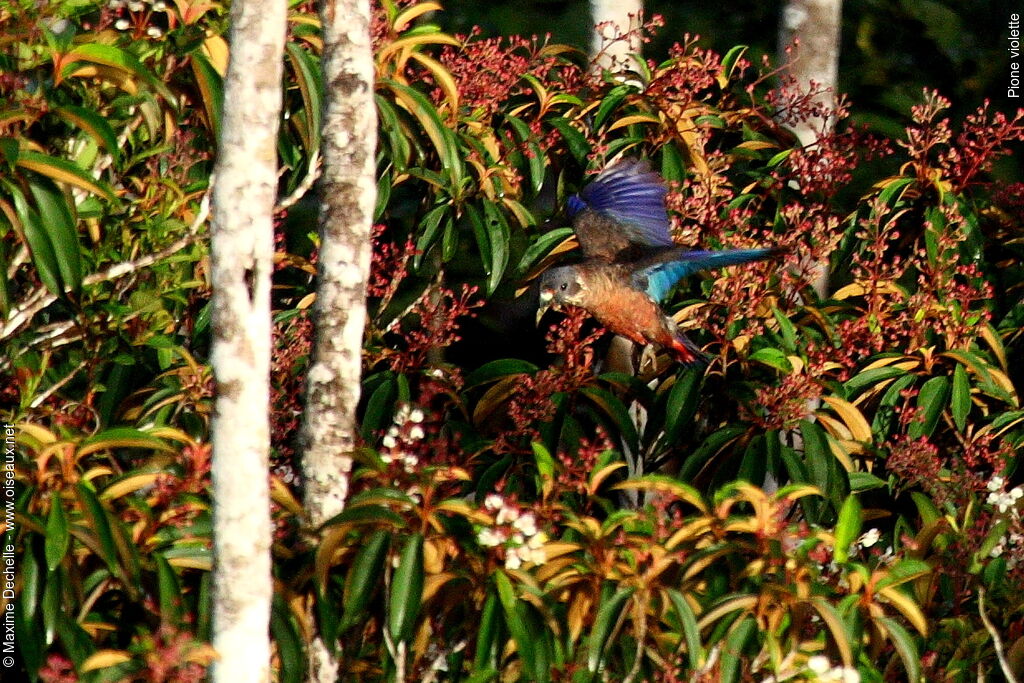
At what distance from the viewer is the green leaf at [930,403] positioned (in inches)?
132

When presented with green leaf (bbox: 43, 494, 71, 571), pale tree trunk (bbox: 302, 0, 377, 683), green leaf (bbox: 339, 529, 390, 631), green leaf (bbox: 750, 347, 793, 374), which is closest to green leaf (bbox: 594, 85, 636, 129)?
green leaf (bbox: 750, 347, 793, 374)

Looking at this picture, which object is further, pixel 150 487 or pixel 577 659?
pixel 150 487

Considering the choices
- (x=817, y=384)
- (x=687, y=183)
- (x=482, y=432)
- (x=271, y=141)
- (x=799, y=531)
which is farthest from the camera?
(x=687, y=183)

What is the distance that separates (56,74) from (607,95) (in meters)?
1.61

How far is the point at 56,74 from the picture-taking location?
2.55m

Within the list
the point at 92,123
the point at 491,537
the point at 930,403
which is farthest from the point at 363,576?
the point at 930,403

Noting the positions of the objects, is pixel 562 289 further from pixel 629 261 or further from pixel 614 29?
pixel 614 29

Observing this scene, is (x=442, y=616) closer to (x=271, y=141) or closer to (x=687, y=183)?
(x=271, y=141)

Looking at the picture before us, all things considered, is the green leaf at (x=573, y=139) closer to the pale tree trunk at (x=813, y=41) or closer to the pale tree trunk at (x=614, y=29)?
the pale tree trunk at (x=614, y=29)

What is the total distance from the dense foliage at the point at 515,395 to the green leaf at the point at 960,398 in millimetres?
13

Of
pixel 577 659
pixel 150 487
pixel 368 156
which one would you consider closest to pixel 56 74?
pixel 368 156

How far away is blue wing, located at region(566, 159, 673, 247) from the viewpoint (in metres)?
3.58

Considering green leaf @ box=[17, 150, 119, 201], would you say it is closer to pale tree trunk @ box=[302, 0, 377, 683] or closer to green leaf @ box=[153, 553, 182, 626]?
pale tree trunk @ box=[302, 0, 377, 683]

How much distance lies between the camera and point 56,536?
2.22 metres
